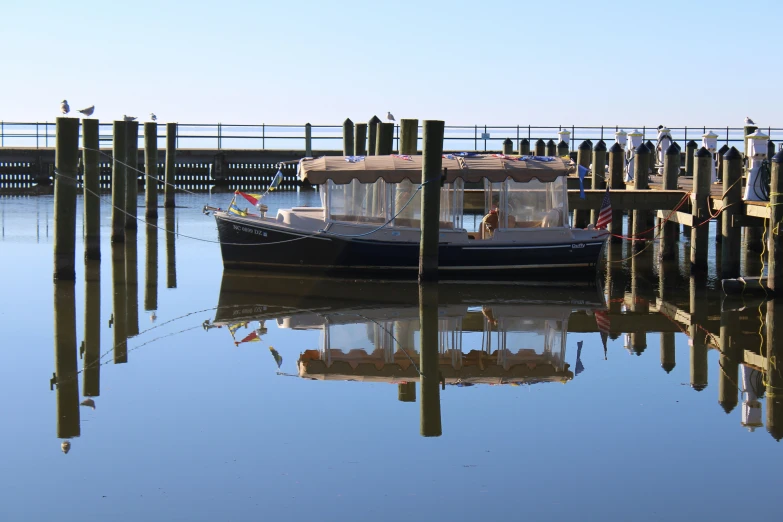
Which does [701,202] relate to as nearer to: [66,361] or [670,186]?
[670,186]

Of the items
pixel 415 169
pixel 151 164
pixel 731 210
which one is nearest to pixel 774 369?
pixel 731 210

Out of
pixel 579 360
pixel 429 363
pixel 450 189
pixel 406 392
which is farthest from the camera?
pixel 450 189

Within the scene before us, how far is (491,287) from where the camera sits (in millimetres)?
20297

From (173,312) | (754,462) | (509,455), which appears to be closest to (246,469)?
(509,455)

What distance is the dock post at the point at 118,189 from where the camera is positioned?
24.4 metres

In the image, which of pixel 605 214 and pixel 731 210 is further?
pixel 605 214

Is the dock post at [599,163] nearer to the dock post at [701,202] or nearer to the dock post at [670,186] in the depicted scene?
the dock post at [670,186]

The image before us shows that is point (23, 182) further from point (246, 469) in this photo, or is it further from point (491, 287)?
point (246, 469)

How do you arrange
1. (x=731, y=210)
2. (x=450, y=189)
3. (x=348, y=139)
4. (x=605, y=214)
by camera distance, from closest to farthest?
(x=731, y=210) < (x=450, y=189) < (x=605, y=214) < (x=348, y=139)

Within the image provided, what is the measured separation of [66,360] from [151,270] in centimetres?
806

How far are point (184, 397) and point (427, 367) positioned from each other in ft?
10.1

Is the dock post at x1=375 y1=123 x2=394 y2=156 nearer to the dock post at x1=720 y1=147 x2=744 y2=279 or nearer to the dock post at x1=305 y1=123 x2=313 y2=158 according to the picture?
the dock post at x1=720 y1=147 x2=744 y2=279

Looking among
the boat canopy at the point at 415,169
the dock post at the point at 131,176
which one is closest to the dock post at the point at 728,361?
the boat canopy at the point at 415,169

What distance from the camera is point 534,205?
21141 mm
